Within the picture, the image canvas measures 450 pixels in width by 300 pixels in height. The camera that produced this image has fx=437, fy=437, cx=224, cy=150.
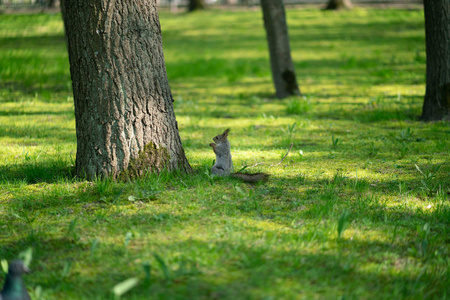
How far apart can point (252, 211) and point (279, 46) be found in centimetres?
599

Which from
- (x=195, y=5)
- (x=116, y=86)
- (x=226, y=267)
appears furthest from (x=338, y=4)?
(x=226, y=267)

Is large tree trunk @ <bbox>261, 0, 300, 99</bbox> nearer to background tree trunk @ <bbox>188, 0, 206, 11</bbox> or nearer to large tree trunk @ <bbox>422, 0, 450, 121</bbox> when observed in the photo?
large tree trunk @ <bbox>422, 0, 450, 121</bbox>

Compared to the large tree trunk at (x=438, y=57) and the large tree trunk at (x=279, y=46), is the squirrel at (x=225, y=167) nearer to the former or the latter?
the large tree trunk at (x=438, y=57)

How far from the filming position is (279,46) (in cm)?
880

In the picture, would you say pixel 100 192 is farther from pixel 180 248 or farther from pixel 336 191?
pixel 336 191

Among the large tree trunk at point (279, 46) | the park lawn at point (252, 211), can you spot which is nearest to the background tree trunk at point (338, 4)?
the large tree trunk at point (279, 46)

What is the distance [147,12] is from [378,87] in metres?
7.26

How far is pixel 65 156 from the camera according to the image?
16.7 feet

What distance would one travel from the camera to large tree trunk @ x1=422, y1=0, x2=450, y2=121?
20.6 ft

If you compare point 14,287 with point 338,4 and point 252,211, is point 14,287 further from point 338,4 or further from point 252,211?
point 338,4

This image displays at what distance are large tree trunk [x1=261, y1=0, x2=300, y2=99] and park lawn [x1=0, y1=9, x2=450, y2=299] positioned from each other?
916 millimetres

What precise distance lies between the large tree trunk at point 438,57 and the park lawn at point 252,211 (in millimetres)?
341

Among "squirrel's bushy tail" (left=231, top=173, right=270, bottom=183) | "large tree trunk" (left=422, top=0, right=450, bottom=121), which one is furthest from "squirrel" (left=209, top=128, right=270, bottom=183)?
"large tree trunk" (left=422, top=0, right=450, bottom=121)

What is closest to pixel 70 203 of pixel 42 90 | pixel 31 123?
pixel 31 123
